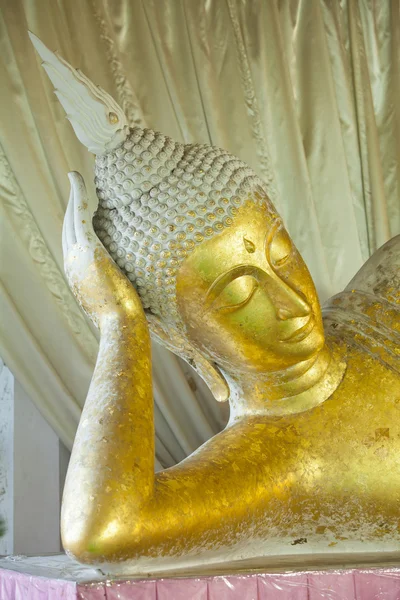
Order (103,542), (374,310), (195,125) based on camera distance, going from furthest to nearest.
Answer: (195,125) → (374,310) → (103,542)

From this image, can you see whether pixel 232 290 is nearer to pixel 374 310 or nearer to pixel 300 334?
pixel 300 334

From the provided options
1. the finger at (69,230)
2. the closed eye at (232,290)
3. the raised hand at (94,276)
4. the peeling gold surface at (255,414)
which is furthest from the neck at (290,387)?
the finger at (69,230)

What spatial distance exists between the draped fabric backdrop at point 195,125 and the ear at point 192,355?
0.79m

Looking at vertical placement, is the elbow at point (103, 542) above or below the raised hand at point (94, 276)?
below

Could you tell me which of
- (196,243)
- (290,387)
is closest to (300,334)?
(290,387)

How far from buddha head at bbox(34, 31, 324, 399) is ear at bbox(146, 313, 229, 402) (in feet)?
0.08

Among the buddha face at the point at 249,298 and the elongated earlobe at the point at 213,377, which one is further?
the elongated earlobe at the point at 213,377

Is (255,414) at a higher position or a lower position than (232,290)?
lower

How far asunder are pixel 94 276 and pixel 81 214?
111 mm

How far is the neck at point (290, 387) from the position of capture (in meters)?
1.38

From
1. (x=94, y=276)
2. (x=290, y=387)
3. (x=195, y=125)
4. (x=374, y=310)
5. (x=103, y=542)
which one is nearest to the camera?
(x=103, y=542)

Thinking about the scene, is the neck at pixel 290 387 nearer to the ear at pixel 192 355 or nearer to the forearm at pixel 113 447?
the ear at pixel 192 355

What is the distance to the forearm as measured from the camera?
1039 mm

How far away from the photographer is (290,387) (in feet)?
4.55
